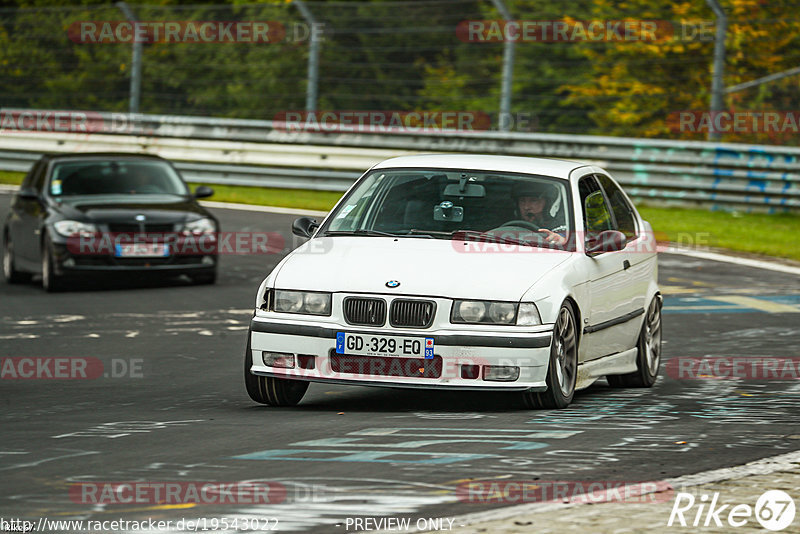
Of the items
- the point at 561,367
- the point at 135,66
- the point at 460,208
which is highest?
the point at 135,66

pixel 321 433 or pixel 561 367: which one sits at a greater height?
pixel 561 367

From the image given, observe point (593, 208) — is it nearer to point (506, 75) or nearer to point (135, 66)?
point (506, 75)

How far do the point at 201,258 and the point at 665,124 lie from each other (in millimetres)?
12596

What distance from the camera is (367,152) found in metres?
26.5

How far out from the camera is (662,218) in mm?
23500

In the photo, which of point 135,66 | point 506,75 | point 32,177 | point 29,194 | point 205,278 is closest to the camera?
point 205,278

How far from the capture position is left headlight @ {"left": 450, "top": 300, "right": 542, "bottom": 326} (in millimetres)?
8195

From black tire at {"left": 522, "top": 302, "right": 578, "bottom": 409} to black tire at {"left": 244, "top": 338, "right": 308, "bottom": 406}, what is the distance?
137cm

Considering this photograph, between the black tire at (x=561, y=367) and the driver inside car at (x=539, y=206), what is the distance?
0.67 meters

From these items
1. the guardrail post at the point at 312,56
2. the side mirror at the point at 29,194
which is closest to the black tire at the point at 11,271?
the side mirror at the point at 29,194

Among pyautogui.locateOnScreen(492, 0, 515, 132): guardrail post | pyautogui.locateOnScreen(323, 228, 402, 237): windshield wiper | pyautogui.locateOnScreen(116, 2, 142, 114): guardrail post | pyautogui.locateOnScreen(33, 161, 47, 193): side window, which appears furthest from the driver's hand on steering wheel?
pyautogui.locateOnScreen(116, 2, 142, 114): guardrail post

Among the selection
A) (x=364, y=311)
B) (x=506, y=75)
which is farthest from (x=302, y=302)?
(x=506, y=75)

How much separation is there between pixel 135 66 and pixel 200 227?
1339 centimetres

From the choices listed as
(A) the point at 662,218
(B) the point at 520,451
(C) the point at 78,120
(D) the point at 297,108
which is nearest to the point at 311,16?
(D) the point at 297,108
